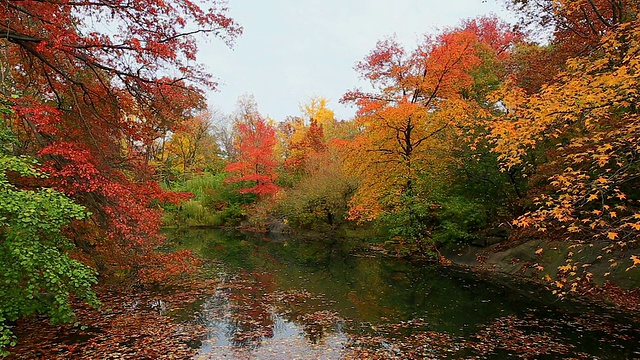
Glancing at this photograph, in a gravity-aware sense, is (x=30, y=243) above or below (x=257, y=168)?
below

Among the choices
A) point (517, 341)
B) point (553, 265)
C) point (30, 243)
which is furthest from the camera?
point (553, 265)

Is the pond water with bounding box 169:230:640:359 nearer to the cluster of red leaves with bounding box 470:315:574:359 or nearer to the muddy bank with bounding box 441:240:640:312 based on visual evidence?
the cluster of red leaves with bounding box 470:315:574:359

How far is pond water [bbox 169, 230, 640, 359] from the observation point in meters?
7.68

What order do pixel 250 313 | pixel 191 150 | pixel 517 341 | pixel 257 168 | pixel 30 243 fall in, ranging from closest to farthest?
pixel 30 243
pixel 517 341
pixel 250 313
pixel 257 168
pixel 191 150

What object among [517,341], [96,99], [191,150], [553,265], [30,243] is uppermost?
[191,150]

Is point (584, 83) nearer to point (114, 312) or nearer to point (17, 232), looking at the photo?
point (17, 232)

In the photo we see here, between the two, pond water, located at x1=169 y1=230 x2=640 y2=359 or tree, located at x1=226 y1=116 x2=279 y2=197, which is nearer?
pond water, located at x1=169 y1=230 x2=640 y2=359

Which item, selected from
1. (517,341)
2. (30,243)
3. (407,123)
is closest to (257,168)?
(407,123)

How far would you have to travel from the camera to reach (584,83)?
691 centimetres

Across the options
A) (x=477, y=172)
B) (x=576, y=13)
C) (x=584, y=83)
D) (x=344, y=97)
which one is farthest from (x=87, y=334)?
(x=576, y=13)

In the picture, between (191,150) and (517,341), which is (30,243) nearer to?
(517,341)

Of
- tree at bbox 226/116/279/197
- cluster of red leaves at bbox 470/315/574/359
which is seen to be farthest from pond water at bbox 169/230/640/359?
tree at bbox 226/116/279/197

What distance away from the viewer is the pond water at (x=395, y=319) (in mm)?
7676

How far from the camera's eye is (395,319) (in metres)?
9.82
